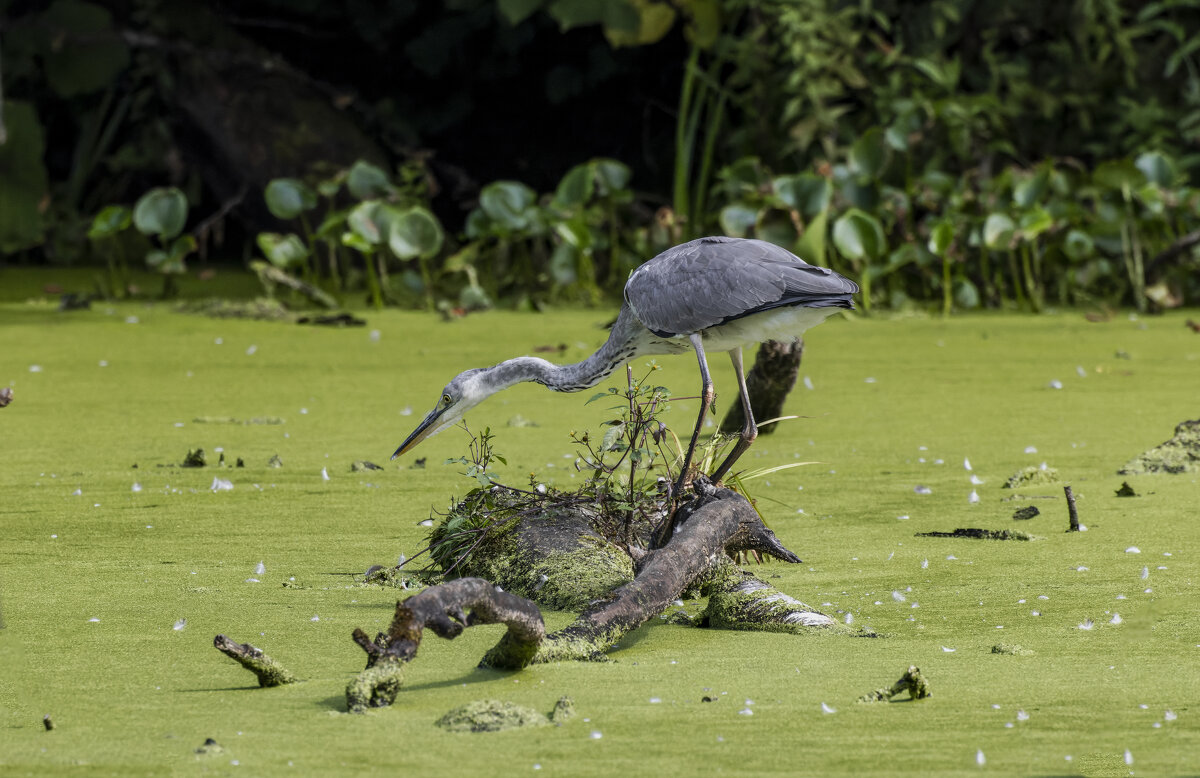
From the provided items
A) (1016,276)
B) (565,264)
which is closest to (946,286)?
(1016,276)

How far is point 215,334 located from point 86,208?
4370 millimetres

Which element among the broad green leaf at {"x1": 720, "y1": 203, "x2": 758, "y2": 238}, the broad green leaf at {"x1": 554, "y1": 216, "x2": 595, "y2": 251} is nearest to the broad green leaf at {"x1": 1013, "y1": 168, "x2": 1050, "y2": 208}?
the broad green leaf at {"x1": 720, "y1": 203, "x2": 758, "y2": 238}

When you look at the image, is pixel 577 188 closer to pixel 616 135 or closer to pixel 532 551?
pixel 616 135

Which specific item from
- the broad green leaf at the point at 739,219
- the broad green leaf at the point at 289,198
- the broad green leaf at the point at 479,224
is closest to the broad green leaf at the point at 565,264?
the broad green leaf at the point at 479,224

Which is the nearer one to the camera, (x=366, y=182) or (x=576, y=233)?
(x=576, y=233)

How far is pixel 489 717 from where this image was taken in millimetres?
2129

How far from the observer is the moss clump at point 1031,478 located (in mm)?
4289

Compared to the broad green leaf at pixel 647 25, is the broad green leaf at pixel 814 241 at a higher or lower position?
lower

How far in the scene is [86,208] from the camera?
1171 centimetres

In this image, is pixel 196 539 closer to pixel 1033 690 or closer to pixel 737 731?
pixel 737 731

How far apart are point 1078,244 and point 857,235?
159 centimetres

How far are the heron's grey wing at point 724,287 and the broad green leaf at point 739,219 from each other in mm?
5148

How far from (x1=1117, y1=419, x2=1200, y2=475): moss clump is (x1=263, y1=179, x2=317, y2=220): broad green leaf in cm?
622

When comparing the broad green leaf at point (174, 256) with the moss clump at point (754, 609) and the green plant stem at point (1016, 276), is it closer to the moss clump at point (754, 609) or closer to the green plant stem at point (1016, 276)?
the green plant stem at point (1016, 276)
